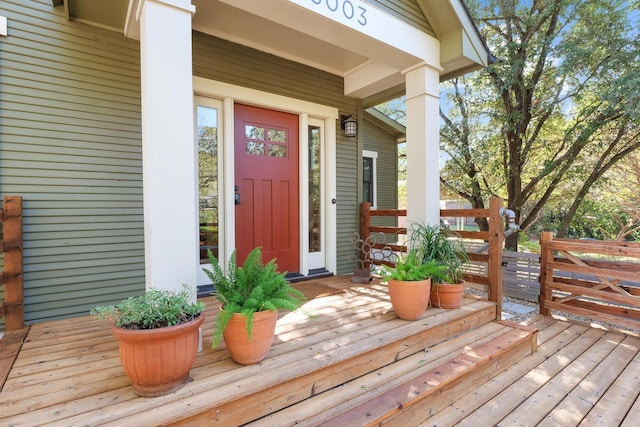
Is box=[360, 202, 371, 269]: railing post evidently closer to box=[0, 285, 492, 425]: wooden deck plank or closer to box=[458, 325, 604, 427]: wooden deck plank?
box=[0, 285, 492, 425]: wooden deck plank

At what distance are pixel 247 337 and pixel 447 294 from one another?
5.72ft

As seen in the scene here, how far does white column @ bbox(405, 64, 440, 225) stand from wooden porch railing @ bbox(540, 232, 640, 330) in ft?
5.20

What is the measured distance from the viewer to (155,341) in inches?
55.2

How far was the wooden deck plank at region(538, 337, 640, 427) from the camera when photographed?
1857 millimetres

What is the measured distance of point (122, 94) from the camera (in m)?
2.86

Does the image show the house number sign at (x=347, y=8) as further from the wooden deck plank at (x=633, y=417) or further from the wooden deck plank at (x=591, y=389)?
the wooden deck plank at (x=633, y=417)

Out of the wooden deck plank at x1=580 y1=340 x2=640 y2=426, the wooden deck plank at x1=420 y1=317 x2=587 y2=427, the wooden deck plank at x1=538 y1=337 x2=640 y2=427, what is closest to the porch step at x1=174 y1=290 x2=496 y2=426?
the wooden deck plank at x1=420 y1=317 x2=587 y2=427

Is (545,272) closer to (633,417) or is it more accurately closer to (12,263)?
(633,417)

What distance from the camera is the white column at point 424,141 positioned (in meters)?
3.25

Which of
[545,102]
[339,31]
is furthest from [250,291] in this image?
[545,102]

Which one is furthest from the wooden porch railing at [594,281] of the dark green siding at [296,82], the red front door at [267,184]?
the red front door at [267,184]

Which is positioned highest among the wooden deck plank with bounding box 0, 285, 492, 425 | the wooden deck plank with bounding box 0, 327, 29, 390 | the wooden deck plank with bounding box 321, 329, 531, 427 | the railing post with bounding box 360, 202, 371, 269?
the railing post with bounding box 360, 202, 371, 269

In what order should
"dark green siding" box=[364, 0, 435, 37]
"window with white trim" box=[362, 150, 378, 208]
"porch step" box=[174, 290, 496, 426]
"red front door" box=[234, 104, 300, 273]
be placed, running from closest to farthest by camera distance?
"porch step" box=[174, 290, 496, 426]
"dark green siding" box=[364, 0, 435, 37]
"red front door" box=[234, 104, 300, 273]
"window with white trim" box=[362, 150, 378, 208]

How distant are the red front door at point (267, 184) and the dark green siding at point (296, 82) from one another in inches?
12.2
